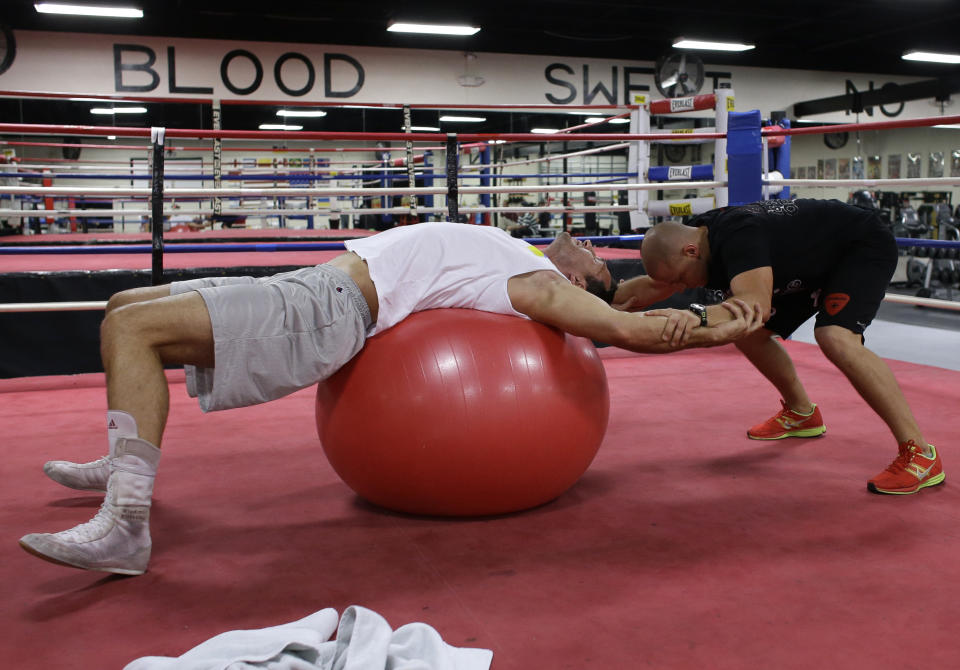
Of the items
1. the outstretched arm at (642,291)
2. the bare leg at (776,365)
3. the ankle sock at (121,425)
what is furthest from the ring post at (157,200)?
the bare leg at (776,365)

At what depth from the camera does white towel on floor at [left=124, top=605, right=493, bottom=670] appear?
1239mm

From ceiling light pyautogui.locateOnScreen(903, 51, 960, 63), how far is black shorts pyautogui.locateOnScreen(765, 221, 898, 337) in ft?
40.4

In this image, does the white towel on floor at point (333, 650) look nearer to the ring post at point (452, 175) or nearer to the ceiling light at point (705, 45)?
the ring post at point (452, 175)

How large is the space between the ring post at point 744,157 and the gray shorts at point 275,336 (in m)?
2.78

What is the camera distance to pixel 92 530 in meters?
1.58

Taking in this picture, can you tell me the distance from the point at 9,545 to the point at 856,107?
527 inches

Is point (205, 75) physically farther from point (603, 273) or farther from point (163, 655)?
point (163, 655)

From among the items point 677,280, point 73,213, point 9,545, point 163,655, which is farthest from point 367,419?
point 73,213

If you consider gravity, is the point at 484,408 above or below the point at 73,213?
below

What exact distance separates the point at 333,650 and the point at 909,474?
5.28 feet

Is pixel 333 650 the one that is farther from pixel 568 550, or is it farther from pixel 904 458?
pixel 904 458

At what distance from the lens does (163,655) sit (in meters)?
1.34

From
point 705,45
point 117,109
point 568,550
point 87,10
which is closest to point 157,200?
point 568,550

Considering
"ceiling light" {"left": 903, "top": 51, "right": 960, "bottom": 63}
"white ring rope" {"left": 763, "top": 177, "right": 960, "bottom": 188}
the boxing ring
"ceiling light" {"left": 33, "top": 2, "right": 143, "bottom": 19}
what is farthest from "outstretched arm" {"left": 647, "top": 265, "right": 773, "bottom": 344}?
"ceiling light" {"left": 903, "top": 51, "right": 960, "bottom": 63}
